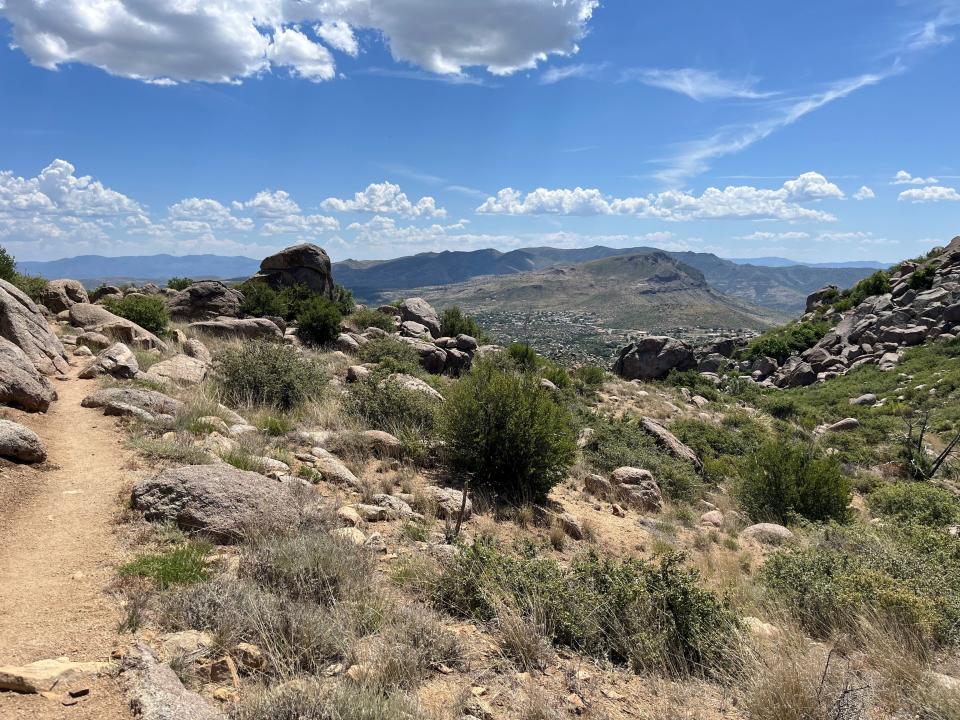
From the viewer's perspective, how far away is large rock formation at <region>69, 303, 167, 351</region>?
1448cm

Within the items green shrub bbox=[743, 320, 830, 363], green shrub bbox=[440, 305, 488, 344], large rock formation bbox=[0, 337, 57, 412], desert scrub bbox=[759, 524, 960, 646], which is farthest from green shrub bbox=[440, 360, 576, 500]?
green shrub bbox=[743, 320, 830, 363]

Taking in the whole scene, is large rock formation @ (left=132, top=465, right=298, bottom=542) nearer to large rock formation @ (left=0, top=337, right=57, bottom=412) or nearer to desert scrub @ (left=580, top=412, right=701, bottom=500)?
large rock formation @ (left=0, top=337, right=57, bottom=412)

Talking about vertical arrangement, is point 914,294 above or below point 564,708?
above

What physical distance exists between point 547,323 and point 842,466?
139223 millimetres

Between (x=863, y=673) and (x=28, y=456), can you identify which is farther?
(x=28, y=456)

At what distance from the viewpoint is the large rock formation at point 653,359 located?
35094 millimetres

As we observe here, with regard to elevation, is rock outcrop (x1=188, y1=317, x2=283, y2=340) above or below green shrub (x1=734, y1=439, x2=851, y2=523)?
above

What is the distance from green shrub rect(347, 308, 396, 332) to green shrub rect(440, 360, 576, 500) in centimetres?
1498

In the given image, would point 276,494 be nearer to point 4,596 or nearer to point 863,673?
point 4,596

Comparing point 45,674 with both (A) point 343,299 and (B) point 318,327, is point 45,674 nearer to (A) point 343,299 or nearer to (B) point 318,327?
(B) point 318,327

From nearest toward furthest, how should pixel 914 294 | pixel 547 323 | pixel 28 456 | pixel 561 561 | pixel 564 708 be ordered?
1. pixel 564 708
2. pixel 28 456
3. pixel 561 561
4. pixel 914 294
5. pixel 547 323

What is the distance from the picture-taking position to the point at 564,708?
3.67m

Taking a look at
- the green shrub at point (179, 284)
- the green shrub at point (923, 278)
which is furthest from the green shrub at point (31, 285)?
the green shrub at point (923, 278)

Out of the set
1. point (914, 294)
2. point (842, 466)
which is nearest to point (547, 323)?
point (914, 294)
